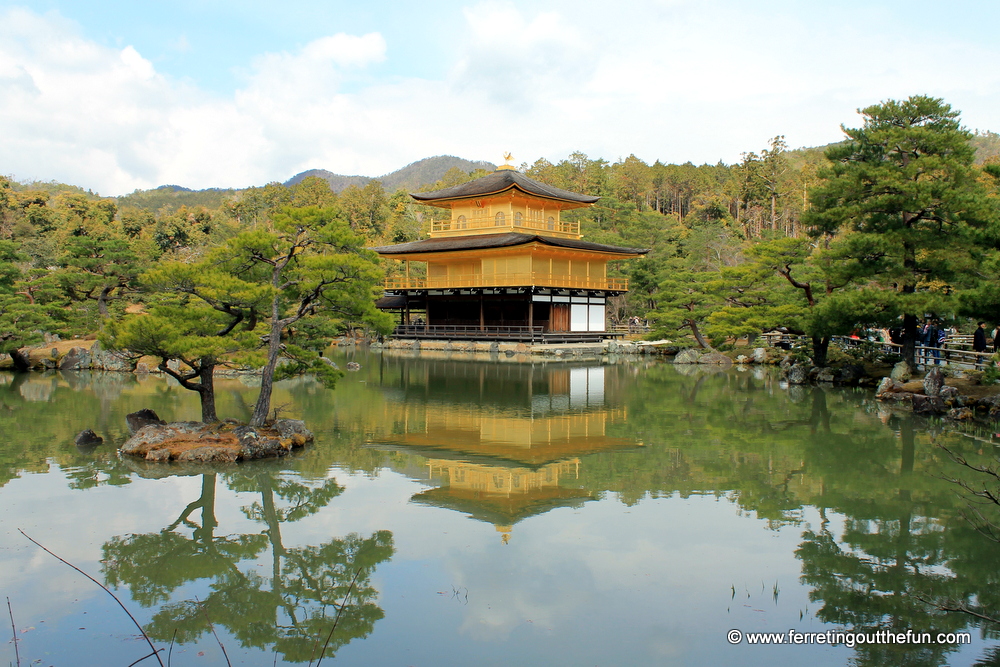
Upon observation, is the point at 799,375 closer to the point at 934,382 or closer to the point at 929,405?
the point at 934,382

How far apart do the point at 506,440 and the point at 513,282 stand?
771 inches

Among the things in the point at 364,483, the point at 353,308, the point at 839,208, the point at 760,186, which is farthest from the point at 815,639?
the point at 760,186

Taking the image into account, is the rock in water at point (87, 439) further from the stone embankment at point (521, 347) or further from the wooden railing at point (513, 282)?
the wooden railing at point (513, 282)

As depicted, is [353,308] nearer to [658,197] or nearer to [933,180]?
[933,180]

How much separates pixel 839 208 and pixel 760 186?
36399 millimetres

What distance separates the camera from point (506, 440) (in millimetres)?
11344

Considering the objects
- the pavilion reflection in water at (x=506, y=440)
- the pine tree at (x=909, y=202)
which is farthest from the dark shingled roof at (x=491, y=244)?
the pine tree at (x=909, y=202)

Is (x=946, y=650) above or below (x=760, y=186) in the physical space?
below

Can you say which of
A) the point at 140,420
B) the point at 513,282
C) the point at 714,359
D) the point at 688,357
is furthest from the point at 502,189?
the point at 140,420

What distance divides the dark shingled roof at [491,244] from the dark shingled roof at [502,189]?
2102 millimetres

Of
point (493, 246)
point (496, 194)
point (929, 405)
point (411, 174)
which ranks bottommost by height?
point (929, 405)

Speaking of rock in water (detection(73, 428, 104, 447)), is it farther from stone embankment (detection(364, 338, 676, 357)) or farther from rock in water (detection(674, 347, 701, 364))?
rock in water (detection(674, 347, 701, 364))

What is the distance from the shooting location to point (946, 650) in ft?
15.4

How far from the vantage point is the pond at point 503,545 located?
15.8 feet
